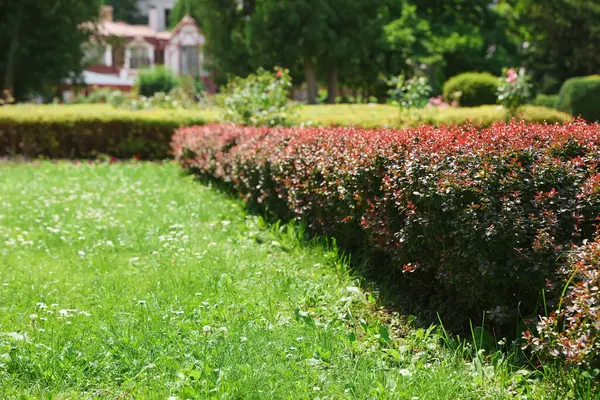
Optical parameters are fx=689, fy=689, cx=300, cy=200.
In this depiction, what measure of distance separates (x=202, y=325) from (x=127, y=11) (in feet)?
182

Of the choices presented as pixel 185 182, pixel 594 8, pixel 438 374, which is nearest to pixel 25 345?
pixel 438 374

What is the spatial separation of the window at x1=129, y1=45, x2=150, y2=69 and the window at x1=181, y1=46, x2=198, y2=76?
10.3ft

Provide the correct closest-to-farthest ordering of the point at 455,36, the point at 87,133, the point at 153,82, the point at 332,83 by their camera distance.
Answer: the point at 87,133, the point at 332,83, the point at 455,36, the point at 153,82

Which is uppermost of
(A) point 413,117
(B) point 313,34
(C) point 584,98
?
(B) point 313,34

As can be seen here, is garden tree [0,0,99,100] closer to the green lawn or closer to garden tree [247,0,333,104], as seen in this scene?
garden tree [247,0,333,104]

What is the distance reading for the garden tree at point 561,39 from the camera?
2947 cm

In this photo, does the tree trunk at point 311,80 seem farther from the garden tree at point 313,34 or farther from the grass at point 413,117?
the grass at point 413,117

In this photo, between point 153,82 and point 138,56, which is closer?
point 153,82

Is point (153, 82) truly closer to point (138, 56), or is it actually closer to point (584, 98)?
point (138, 56)

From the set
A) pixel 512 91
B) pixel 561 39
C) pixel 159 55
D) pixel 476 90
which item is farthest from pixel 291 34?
pixel 159 55

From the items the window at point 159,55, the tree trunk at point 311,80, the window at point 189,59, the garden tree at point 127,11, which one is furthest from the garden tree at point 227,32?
the garden tree at point 127,11

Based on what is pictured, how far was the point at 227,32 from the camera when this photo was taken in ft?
98.6

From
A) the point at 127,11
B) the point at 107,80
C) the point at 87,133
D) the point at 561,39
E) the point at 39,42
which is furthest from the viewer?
the point at 127,11

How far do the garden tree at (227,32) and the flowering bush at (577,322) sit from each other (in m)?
27.1
